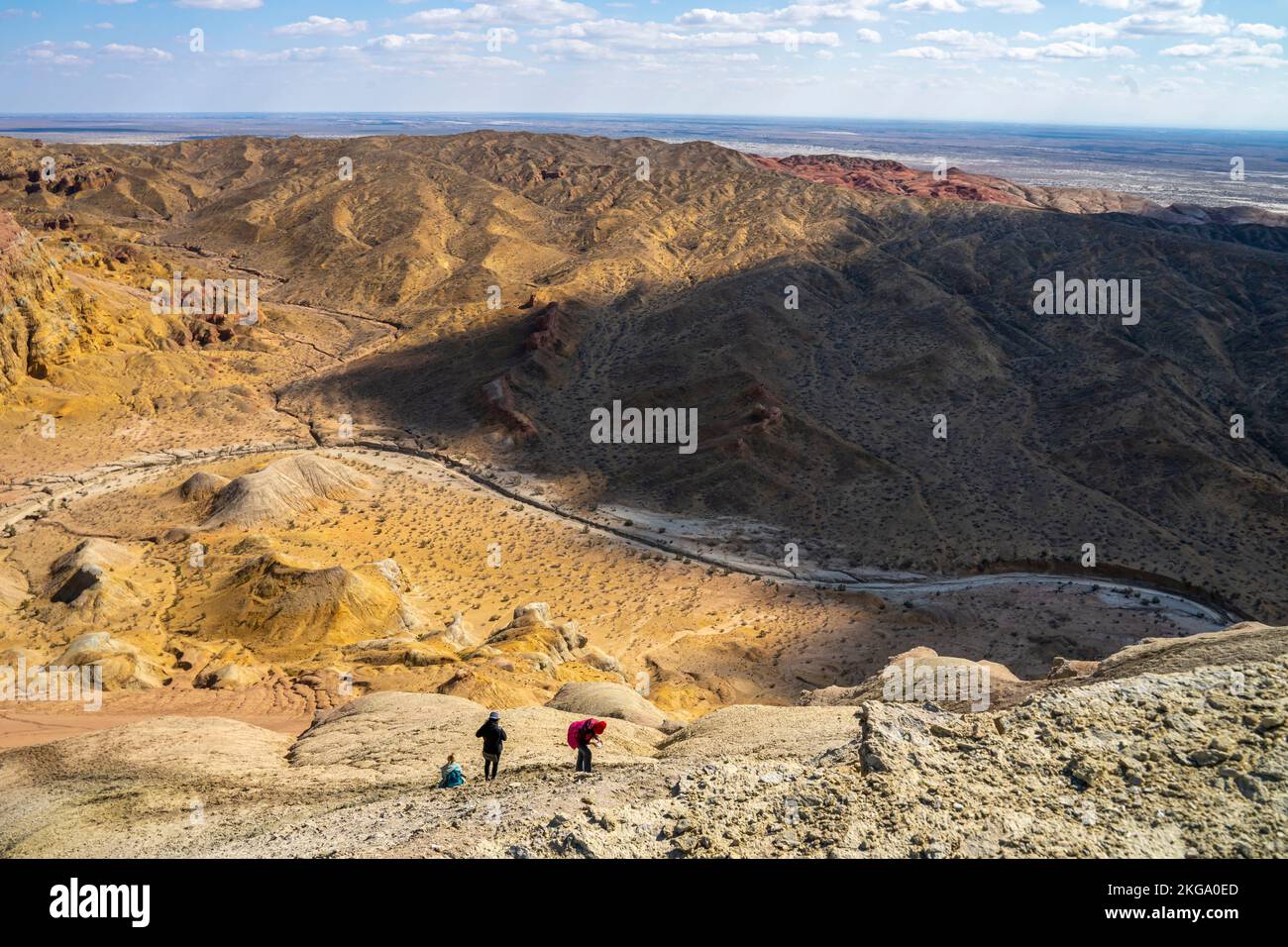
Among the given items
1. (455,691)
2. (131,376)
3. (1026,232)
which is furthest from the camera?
(1026,232)

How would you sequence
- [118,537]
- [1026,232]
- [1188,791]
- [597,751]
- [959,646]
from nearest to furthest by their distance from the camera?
[1188,791] < [597,751] < [959,646] < [118,537] < [1026,232]

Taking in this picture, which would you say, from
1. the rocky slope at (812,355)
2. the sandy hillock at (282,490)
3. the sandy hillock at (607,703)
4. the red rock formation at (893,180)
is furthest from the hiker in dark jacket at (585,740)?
the red rock formation at (893,180)

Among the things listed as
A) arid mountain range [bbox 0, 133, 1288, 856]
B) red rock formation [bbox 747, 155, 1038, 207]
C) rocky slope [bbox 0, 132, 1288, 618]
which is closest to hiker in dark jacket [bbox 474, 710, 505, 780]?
arid mountain range [bbox 0, 133, 1288, 856]

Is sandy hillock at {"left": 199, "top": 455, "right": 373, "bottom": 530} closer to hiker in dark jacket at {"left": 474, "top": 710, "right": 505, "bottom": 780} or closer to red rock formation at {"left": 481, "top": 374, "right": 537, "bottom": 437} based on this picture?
red rock formation at {"left": 481, "top": 374, "right": 537, "bottom": 437}

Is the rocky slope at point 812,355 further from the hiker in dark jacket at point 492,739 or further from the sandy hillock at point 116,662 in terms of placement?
the hiker in dark jacket at point 492,739

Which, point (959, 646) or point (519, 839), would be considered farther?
point (959, 646)

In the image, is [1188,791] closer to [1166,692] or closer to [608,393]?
[1166,692]

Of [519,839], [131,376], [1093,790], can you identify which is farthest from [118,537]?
[1093,790]

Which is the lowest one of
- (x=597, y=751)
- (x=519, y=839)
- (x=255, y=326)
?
(x=597, y=751)

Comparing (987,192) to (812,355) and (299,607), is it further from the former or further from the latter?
Result: (299,607)

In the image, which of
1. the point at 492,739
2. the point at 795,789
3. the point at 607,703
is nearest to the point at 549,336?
the point at 607,703
